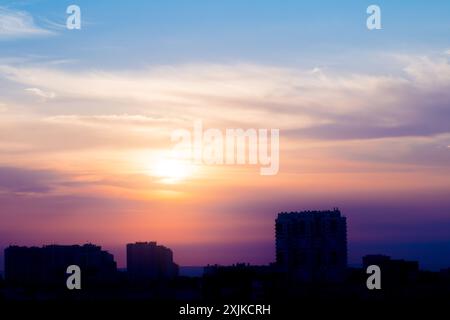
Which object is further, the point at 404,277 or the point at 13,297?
the point at 404,277

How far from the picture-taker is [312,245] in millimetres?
173500

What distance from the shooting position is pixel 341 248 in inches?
6777

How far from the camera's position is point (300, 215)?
176375 mm

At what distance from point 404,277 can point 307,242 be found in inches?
1332

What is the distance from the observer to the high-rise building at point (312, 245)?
170625 mm

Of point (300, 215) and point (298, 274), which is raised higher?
point (300, 215)

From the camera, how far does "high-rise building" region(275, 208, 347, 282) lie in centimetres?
17062
